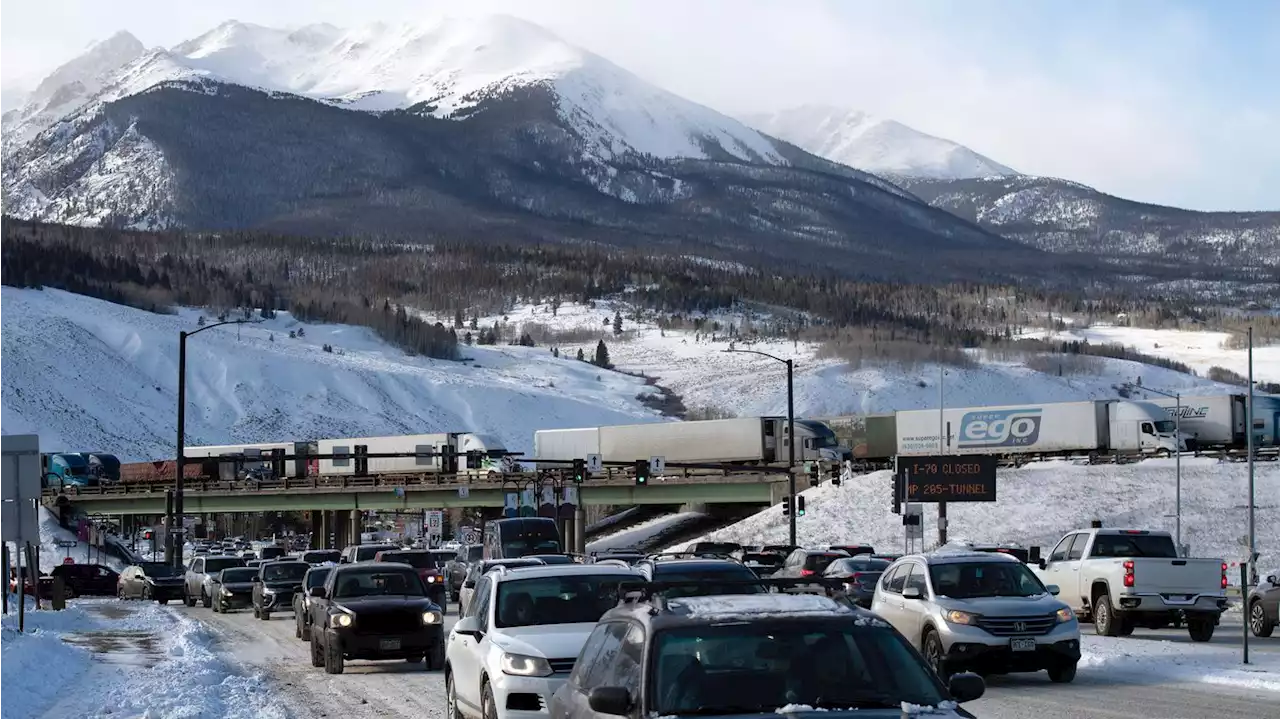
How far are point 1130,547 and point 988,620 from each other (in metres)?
10.1

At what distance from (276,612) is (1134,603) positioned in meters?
25.2

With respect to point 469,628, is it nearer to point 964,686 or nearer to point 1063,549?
point 964,686

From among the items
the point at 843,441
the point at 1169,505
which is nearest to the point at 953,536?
the point at 1169,505

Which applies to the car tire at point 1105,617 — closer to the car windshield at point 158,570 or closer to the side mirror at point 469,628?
the side mirror at point 469,628

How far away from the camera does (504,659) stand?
1636cm

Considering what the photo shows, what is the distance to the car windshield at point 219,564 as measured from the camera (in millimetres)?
52700

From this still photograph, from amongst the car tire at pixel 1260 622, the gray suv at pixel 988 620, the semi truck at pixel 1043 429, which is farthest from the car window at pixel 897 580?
the semi truck at pixel 1043 429

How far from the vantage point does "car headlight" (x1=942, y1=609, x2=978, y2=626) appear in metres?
21.8

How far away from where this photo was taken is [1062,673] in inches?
878

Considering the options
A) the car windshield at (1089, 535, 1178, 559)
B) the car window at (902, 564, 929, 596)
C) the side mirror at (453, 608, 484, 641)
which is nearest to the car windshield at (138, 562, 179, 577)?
the car windshield at (1089, 535, 1178, 559)

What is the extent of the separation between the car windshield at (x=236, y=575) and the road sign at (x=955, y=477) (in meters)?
21.6

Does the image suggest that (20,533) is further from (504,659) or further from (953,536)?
(953,536)

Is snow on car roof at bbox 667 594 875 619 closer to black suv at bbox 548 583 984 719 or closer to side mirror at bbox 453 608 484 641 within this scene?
black suv at bbox 548 583 984 719

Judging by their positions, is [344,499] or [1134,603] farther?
[344,499]
